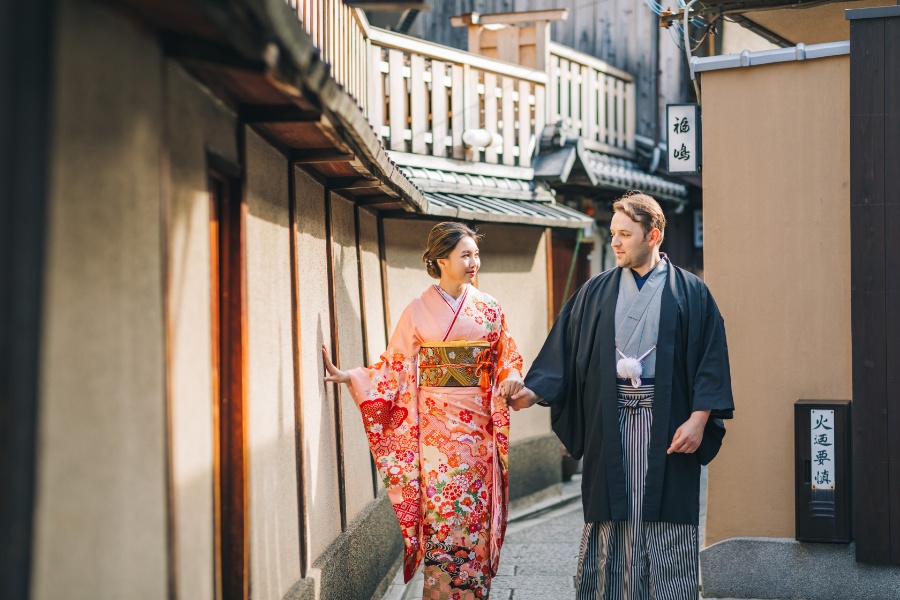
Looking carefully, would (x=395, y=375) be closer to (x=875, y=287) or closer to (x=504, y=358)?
(x=504, y=358)

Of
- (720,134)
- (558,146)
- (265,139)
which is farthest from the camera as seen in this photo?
(558,146)

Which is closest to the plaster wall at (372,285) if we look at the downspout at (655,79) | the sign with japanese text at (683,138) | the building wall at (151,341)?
the building wall at (151,341)

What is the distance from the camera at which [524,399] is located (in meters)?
6.06

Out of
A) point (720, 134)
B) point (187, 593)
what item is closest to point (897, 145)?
point (720, 134)

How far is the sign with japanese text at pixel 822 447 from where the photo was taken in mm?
6418

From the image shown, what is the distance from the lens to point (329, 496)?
5.79 meters

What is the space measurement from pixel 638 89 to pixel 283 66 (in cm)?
1342

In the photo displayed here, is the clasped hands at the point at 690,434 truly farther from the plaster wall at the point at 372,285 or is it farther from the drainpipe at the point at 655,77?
the drainpipe at the point at 655,77

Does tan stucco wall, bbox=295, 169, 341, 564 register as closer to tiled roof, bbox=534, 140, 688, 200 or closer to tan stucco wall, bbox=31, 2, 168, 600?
tan stucco wall, bbox=31, 2, 168, 600

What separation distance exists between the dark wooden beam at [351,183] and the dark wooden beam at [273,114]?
1936 millimetres

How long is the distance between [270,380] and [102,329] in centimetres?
192

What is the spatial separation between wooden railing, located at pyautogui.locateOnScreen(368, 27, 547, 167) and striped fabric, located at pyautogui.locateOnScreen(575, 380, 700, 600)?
208 inches

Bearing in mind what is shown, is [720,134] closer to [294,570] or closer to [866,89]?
[866,89]

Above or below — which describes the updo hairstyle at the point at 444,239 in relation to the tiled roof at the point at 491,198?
below
